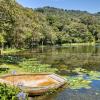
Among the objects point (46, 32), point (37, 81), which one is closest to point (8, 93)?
point (37, 81)

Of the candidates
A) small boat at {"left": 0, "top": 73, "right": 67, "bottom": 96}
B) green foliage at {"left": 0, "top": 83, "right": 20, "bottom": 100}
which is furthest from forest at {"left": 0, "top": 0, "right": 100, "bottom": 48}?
green foliage at {"left": 0, "top": 83, "right": 20, "bottom": 100}

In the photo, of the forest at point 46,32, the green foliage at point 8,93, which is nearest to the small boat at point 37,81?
the green foliage at point 8,93

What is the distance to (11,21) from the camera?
146 feet

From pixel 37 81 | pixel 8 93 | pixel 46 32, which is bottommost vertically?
pixel 37 81

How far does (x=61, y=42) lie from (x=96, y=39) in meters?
37.9

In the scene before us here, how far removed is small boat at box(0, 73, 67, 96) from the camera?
2334 cm

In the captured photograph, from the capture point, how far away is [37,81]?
2716 cm

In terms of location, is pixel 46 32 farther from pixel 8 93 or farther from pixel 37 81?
pixel 8 93

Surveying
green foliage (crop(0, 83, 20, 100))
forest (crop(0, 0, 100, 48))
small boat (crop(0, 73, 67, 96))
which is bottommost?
small boat (crop(0, 73, 67, 96))

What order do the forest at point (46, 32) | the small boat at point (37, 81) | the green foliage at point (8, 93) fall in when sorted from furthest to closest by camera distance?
the forest at point (46, 32) < the small boat at point (37, 81) < the green foliage at point (8, 93)

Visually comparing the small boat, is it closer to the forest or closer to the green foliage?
the green foliage

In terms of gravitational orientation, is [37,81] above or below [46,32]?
below

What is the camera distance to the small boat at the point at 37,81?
2334cm

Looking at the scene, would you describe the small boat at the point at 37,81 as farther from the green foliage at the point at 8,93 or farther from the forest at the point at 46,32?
the forest at the point at 46,32
